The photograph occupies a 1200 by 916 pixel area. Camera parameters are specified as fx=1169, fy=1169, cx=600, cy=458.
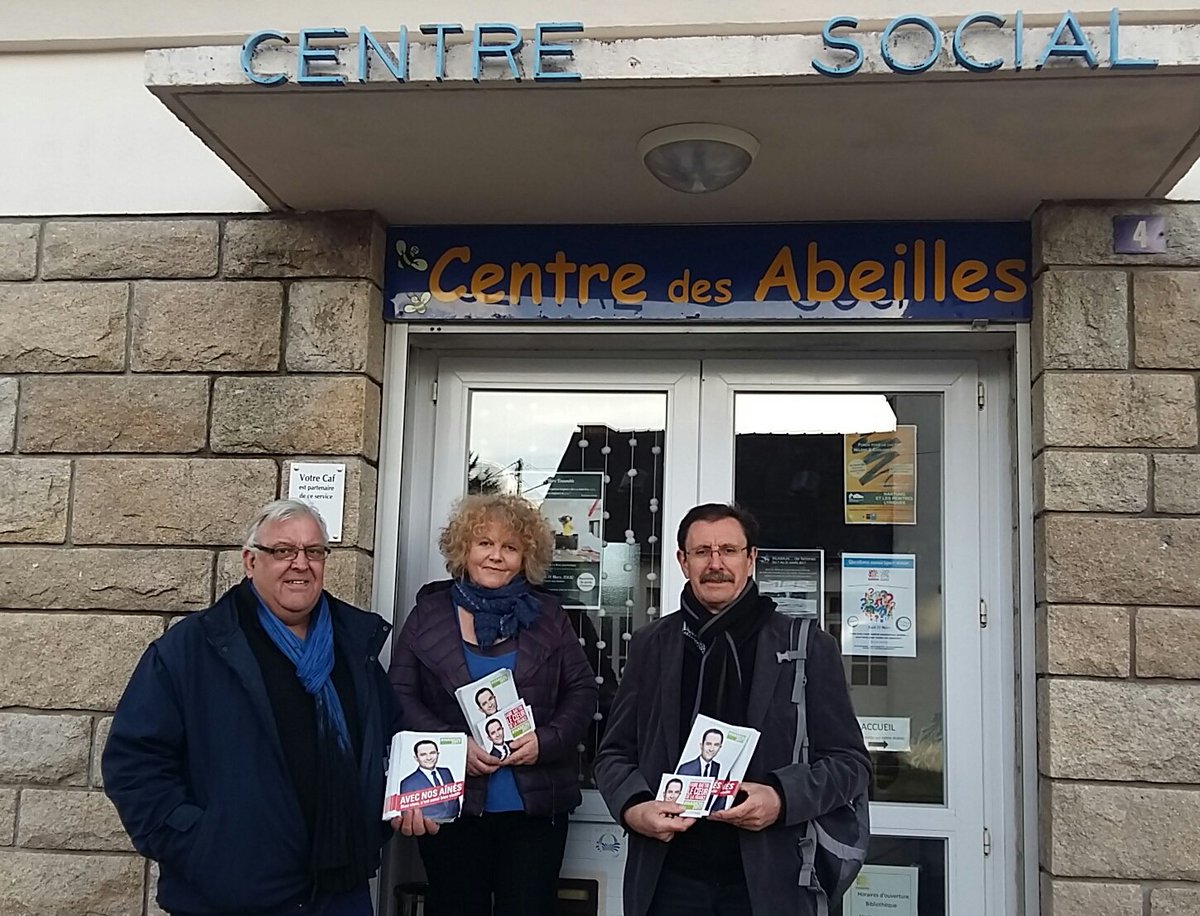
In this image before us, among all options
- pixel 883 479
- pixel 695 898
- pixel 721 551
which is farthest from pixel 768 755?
pixel 883 479

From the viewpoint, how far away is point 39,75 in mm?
4316

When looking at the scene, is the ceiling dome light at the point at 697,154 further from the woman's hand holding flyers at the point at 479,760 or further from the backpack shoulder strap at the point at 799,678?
the woman's hand holding flyers at the point at 479,760

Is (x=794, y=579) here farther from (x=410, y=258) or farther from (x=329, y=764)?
(x=329, y=764)

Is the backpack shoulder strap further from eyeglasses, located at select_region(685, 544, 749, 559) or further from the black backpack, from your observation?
eyeglasses, located at select_region(685, 544, 749, 559)

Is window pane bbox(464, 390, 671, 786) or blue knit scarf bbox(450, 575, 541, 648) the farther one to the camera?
window pane bbox(464, 390, 671, 786)

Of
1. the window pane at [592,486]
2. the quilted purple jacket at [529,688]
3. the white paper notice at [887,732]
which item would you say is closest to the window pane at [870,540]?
the white paper notice at [887,732]

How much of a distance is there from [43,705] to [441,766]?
1625mm

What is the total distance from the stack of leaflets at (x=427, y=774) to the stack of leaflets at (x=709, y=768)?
23.6 inches

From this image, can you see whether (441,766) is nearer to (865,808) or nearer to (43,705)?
(865,808)

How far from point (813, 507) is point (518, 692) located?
4.51ft

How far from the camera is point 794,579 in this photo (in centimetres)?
430

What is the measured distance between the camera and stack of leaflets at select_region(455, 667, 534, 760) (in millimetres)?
3480

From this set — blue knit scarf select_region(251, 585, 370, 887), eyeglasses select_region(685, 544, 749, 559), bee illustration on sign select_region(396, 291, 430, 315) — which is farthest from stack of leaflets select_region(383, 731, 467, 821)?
bee illustration on sign select_region(396, 291, 430, 315)

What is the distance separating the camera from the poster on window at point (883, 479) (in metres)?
4.30
